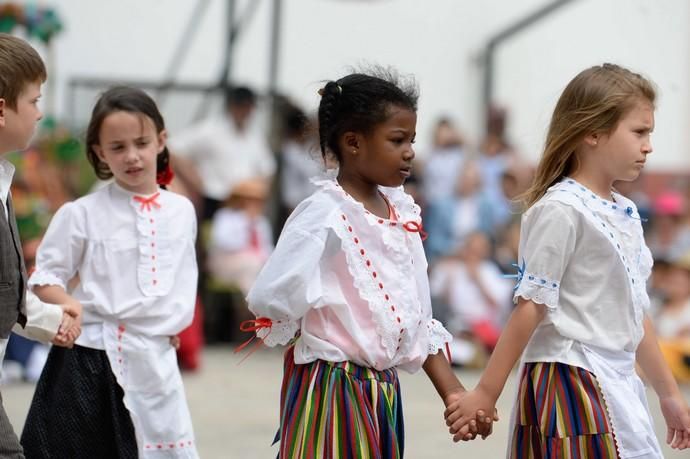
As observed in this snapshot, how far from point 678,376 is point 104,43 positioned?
6.47 m

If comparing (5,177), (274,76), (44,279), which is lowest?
(44,279)

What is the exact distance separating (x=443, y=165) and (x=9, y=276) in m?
7.63

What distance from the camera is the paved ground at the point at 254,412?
5781mm

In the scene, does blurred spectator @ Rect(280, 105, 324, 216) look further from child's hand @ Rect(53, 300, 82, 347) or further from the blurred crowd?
child's hand @ Rect(53, 300, 82, 347)

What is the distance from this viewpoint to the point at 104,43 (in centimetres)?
1187

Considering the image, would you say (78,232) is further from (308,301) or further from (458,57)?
(458,57)

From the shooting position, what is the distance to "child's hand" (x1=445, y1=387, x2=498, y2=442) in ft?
11.1

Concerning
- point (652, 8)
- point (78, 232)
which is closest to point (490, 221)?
point (652, 8)

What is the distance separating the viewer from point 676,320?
818 centimetres

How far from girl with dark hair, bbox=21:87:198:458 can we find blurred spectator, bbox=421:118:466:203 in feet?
21.0

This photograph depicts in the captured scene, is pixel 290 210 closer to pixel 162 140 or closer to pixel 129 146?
pixel 162 140

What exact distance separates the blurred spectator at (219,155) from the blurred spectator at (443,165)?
5.25ft

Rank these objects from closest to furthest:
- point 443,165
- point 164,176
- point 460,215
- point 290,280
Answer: point 290,280
point 164,176
point 460,215
point 443,165

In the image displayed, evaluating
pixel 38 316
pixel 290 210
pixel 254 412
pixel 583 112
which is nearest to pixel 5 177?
pixel 38 316
